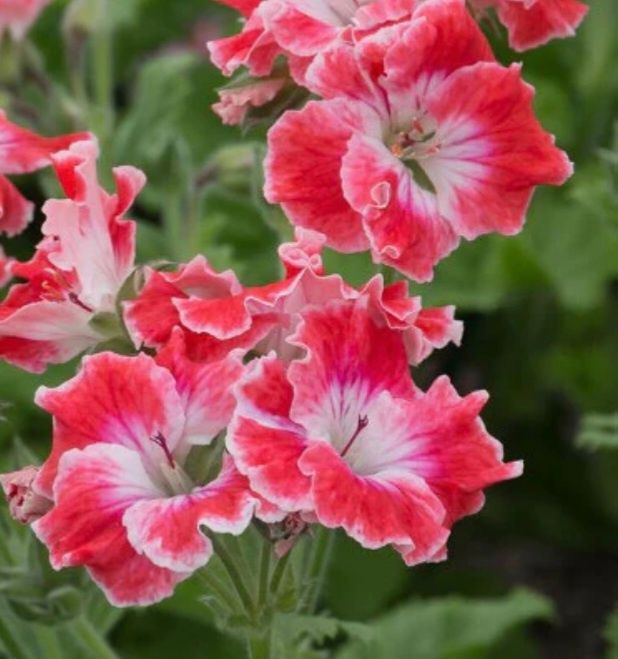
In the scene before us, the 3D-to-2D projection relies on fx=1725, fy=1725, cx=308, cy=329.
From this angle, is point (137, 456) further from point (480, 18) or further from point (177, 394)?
point (480, 18)

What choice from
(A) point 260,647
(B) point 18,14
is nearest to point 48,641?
(A) point 260,647

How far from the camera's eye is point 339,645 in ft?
9.27

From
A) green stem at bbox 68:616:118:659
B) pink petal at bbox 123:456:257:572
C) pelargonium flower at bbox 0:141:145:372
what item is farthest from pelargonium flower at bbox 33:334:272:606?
green stem at bbox 68:616:118:659

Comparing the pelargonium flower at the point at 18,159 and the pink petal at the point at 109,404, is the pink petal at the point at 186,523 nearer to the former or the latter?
the pink petal at the point at 109,404

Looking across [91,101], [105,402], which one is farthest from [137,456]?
[91,101]

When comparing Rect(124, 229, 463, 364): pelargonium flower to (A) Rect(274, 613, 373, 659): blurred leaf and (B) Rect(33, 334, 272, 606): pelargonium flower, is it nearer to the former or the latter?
(B) Rect(33, 334, 272, 606): pelargonium flower

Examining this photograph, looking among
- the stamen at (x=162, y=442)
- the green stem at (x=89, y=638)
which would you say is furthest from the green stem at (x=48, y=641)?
the stamen at (x=162, y=442)

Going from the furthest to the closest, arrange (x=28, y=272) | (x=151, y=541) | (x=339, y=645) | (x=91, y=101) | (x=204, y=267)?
(x=91, y=101)
(x=339, y=645)
(x=28, y=272)
(x=204, y=267)
(x=151, y=541)

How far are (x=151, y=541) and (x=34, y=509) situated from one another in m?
0.14

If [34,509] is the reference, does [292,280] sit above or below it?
above

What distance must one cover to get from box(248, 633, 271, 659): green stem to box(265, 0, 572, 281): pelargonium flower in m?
0.33

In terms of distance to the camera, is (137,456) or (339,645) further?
(339,645)

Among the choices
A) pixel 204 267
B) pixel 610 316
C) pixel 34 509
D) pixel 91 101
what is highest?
pixel 204 267

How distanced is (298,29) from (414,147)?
13 cm
